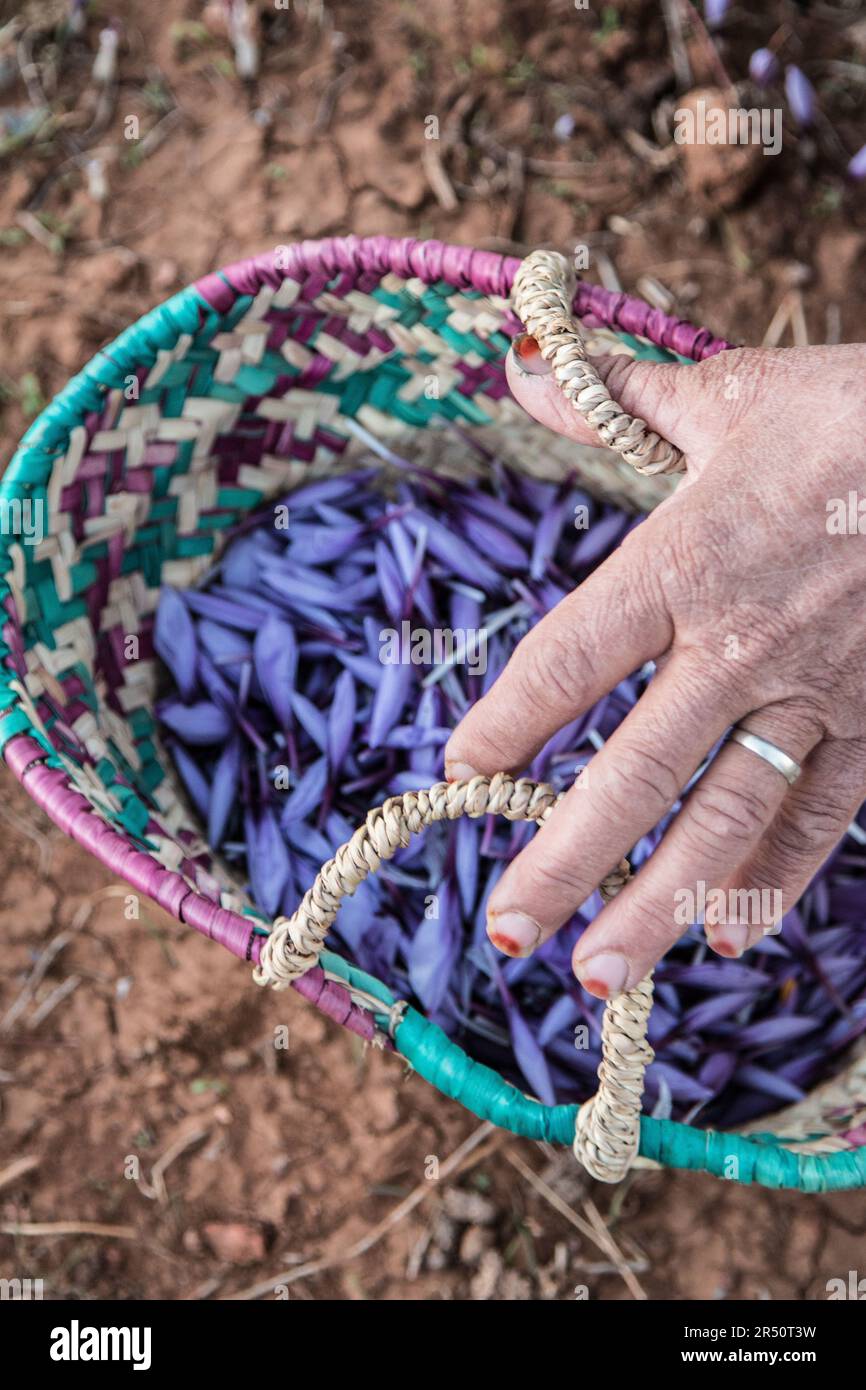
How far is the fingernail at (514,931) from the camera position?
2.86 feet

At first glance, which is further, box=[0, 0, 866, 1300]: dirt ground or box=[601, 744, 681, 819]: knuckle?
box=[0, 0, 866, 1300]: dirt ground

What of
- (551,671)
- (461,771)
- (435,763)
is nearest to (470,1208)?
(435,763)

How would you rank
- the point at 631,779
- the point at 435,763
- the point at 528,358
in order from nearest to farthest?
the point at 631,779 → the point at 528,358 → the point at 435,763

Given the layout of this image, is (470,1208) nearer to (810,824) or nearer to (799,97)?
(810,824)

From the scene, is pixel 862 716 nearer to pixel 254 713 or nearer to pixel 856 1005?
pixel 856 1005

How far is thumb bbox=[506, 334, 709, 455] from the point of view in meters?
0.89

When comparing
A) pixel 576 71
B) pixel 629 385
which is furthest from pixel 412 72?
pixel 629 385

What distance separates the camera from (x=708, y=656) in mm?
839

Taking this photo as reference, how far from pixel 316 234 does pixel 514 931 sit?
40.4 inches

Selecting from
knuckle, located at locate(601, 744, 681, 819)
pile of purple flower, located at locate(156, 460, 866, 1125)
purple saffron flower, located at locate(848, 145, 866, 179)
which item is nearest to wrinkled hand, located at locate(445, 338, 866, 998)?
knuckle, located at locate(601, 744, 681, 819)

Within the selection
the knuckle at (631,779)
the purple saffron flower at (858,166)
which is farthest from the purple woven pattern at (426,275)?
the purple saffron flower at (858,166)

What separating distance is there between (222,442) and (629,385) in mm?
477

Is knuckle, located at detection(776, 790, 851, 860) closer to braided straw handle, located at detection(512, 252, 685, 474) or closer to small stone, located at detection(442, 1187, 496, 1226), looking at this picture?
braided straw handle, located at detection(512, 252, 685, 474)

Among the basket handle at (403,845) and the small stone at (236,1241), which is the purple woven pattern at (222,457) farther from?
the small stone at (236,1241)
